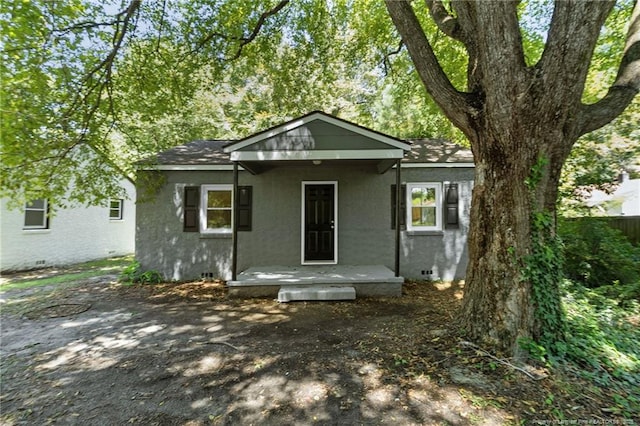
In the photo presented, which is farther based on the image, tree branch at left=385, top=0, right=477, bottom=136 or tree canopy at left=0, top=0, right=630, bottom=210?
tree canopy at left=0, top=0, right=630, bottom=210

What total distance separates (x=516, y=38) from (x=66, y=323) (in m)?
7.44

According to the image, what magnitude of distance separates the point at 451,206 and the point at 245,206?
5.41m

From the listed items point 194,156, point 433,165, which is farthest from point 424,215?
point 194,156

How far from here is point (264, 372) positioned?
307 cm

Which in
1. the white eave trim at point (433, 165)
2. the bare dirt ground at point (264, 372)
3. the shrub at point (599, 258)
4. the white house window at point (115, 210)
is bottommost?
the bare dirt ground at point (264, 372)

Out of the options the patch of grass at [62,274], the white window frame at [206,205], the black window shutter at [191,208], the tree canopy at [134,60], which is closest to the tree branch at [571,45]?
the tree canopy at [134,60]

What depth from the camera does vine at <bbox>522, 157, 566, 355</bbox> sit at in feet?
10.0

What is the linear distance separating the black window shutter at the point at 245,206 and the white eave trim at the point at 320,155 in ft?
5.93

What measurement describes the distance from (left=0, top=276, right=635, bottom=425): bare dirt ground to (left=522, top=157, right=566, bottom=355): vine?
53 centimetres

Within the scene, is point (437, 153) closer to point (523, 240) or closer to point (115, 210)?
point (523, 240)

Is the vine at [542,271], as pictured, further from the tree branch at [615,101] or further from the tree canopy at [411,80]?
the tree branch at [615,101]

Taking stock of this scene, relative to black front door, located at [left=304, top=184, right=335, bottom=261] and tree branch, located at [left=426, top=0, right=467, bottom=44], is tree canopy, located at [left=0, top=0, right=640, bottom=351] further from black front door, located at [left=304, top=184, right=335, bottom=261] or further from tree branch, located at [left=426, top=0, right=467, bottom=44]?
black front door, located at [left=304, top=184, right=335, bottom=261]

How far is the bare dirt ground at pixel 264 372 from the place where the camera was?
2.39 meters

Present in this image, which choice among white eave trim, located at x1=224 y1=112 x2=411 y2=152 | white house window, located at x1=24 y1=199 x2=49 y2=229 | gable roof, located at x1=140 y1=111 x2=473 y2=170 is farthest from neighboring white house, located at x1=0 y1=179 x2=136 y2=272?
gable roof, located at x1=140 y1=111 x2=473 y2=170
